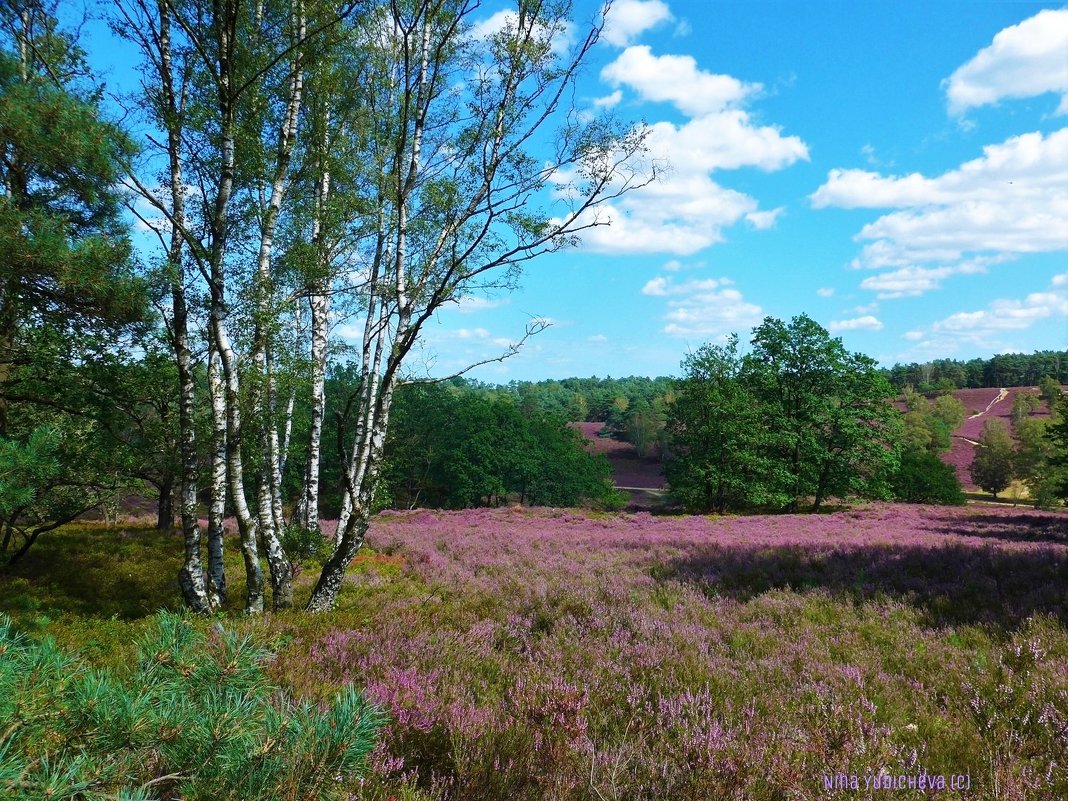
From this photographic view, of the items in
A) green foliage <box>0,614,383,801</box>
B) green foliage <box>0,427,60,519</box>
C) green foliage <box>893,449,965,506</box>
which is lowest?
green foliage <box>893,449,965,506</box>

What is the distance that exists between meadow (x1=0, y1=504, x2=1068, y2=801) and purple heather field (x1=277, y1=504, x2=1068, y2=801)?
0.02 meters

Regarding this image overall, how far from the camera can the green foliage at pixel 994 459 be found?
56625mm

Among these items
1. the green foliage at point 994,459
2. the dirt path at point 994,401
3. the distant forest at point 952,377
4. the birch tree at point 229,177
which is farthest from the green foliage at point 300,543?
the dirt path at point 994,401

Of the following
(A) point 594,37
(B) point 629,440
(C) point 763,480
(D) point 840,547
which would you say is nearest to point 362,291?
(A) point 594,37

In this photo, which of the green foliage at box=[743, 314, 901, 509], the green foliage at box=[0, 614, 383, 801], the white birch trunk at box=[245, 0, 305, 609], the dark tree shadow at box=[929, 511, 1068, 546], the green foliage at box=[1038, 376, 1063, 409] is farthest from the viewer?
the green foliage at box=[1038, 376, 1063, 409]

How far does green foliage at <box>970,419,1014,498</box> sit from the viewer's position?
56.6 m

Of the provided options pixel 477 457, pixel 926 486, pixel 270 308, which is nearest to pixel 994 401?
pixel 926 486

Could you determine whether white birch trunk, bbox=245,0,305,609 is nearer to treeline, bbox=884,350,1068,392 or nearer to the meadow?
Result: the meadow

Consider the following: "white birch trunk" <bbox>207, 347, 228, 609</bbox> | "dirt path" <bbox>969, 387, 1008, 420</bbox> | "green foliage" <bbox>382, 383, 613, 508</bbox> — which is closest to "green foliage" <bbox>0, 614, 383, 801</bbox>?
"white birch trunk" <bbox>207, 347, 228, 609</bbox>

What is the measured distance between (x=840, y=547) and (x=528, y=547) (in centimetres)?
777

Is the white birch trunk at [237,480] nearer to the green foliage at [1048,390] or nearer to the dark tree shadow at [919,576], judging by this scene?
the dark tree shadow at [919,576]

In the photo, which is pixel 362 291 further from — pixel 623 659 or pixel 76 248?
pixel 623 659

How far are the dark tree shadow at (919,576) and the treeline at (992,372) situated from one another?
127 m

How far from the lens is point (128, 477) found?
9.73 m
